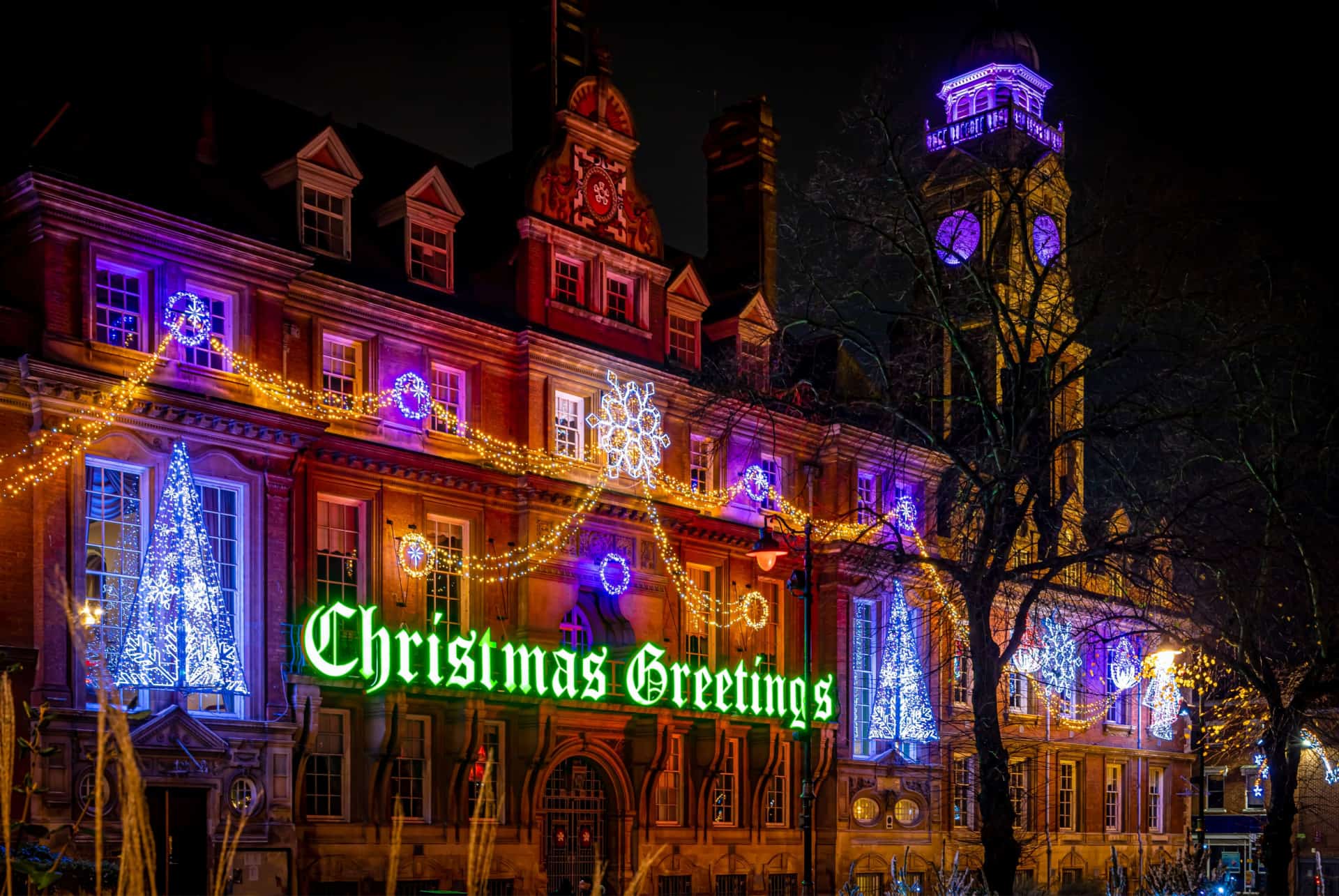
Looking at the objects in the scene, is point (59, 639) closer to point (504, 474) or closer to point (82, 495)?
point (82, 495)

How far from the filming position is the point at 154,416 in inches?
1099

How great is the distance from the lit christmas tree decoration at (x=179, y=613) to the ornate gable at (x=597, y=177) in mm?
12546

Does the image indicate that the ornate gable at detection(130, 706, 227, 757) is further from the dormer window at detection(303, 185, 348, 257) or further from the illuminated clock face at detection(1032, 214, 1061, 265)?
the illuminated clock face at detection(1032, 214, 1061, 265)

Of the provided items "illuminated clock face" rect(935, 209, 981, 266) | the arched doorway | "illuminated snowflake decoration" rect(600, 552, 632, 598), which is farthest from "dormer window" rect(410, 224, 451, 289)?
the arched doorway

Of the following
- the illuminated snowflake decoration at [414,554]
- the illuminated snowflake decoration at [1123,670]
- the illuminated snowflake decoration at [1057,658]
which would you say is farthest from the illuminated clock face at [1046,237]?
the illuminated snowflake decoration at [1123,670]

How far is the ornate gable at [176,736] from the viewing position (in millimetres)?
26734

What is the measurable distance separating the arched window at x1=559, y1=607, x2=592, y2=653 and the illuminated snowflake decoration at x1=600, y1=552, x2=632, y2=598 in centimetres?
99

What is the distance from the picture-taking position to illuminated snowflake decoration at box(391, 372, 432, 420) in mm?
33438

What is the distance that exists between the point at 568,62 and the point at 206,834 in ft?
70.1

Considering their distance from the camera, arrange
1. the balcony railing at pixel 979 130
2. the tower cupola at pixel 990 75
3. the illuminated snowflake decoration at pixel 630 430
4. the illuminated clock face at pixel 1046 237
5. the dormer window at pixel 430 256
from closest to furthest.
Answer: the illuminated clock face at pixel 1046 237, the dormer window at pixel 430 256, the illuminated snowflake decoration at pixel 630 430, the balcony railing at pixel 979 130, the tower cupola at pixel 990 75

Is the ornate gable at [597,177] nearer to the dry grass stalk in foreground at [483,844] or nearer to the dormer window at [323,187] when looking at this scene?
the dormer window at [323,187]

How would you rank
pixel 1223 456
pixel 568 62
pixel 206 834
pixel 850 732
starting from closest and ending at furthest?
pixel 206 834, pixel 1223 456, pixel 568 62, pixel 850 732

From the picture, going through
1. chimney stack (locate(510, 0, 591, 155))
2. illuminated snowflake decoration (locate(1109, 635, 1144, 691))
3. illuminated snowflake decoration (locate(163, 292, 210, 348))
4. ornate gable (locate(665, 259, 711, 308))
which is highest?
chimney stack (locate(510, 0, 591, 155))

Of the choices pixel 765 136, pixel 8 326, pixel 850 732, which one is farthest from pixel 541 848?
pixel 765 136
